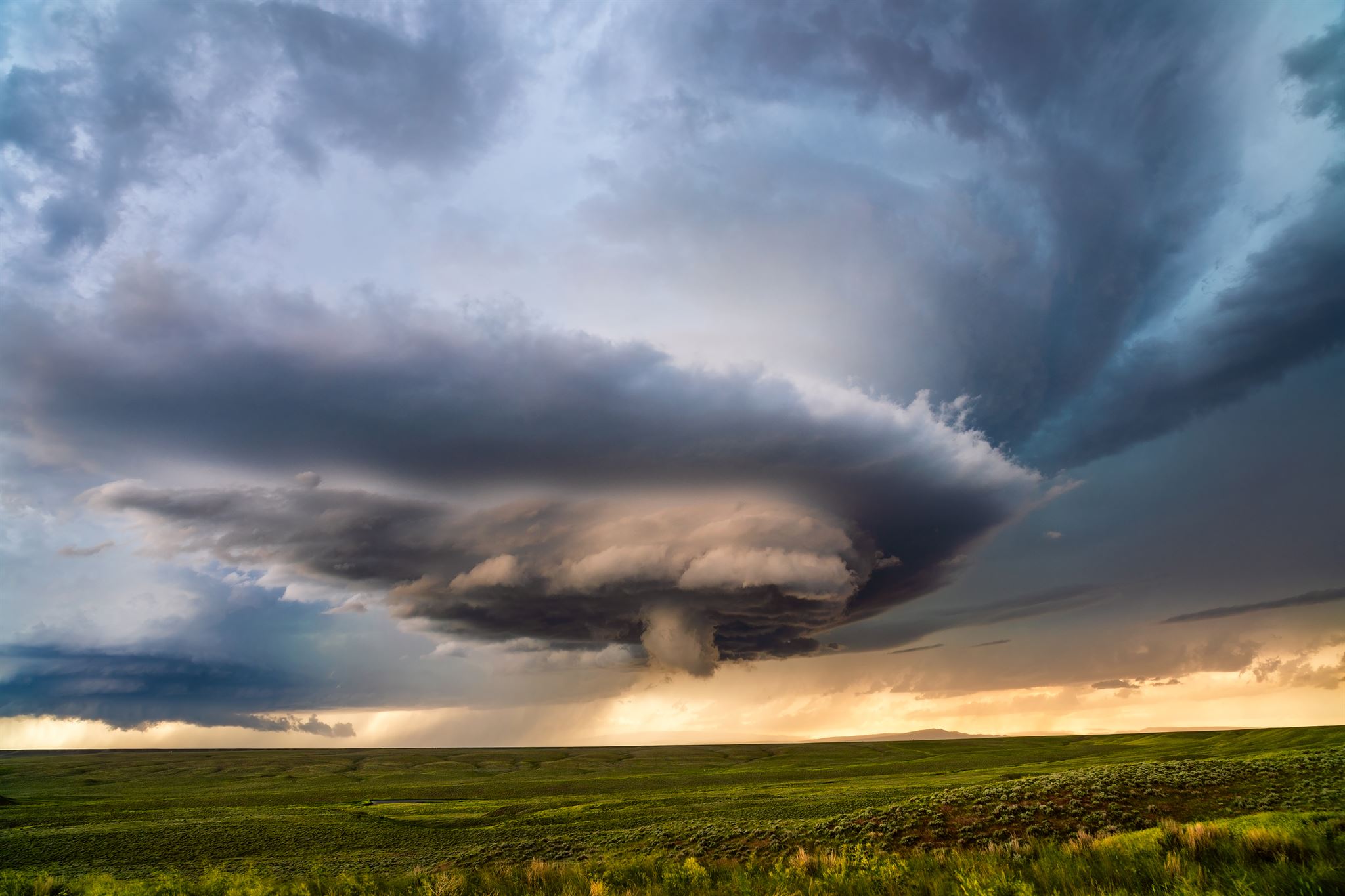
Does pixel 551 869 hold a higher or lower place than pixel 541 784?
higher

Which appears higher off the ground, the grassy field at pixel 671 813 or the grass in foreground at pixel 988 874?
the grass in foreground at pixel 988 874

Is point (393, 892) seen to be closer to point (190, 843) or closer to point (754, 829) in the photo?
point (754, 829)

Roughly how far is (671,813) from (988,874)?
72.3 m

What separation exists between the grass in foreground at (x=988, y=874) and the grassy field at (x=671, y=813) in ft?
0.50

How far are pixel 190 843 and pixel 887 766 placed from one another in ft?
387

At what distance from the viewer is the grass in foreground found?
8477 mm

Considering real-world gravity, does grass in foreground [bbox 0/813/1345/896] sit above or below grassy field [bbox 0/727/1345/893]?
above

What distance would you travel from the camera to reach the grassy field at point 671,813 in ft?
59.9

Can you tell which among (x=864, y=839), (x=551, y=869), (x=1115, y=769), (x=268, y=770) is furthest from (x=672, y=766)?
(x=551, y=869)

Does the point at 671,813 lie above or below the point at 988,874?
below

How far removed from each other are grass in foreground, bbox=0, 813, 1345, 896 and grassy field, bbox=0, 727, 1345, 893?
6.0 inches

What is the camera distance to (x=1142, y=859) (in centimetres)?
970

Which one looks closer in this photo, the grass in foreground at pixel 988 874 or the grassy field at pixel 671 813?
the grass in foreground at pixel 988 874

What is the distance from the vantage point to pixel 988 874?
9789 millimetres
